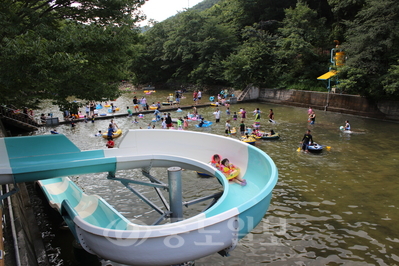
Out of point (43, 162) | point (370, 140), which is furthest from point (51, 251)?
point (370, 140)

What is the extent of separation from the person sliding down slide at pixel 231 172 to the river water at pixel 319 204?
7.29 feet

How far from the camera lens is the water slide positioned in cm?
437

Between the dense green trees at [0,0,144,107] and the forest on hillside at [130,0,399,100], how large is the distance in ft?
11.9

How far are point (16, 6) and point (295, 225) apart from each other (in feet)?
40.9

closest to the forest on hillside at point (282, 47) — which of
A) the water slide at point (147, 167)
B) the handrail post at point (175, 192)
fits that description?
the water slide at point (147, 167)

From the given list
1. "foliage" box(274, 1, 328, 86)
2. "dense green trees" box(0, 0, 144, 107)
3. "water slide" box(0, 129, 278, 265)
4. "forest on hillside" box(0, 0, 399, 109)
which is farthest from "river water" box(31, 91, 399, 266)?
"foliage" box(274, 1, 328, 86)

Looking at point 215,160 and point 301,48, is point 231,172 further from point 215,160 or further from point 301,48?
point 301,48

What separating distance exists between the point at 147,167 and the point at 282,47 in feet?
103

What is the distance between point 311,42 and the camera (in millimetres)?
35938

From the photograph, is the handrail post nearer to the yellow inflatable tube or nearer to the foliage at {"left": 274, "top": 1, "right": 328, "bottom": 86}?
the yellow inflatable tube

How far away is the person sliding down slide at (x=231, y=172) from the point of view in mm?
7078

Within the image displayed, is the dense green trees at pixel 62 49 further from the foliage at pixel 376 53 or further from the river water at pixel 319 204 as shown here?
the foliage at pixel 376 53

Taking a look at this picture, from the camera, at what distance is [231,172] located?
284 inches

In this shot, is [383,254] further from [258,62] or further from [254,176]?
[258,62]
